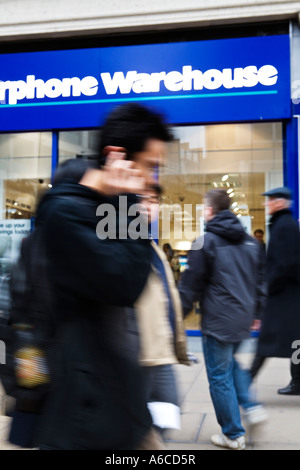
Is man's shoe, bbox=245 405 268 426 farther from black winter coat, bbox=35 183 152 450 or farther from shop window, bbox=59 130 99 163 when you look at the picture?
shop window, bbox=59 130 99 163

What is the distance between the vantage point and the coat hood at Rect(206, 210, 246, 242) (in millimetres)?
3954

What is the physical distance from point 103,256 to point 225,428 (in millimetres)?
2994

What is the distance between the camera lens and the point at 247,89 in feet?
27.3

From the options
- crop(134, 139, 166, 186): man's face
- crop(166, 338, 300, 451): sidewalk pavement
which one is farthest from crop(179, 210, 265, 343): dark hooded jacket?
crop(134, 139, 166, 186): man's face

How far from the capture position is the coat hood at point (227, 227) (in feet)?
13.0

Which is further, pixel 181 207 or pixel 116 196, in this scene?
pixel 181 207

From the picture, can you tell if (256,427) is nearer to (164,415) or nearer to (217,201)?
(217,201)

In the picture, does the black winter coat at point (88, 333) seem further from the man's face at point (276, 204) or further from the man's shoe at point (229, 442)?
the man's face at point (276, 204)

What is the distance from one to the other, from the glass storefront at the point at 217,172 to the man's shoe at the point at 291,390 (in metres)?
2.85

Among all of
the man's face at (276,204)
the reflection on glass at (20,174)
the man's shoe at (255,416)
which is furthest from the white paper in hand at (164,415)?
the reflection on glass at (20,174)

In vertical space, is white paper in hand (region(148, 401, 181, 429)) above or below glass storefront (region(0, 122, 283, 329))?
below

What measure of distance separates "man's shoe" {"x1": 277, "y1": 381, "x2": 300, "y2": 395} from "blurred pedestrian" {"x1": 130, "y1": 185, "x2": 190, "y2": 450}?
10.3 feet

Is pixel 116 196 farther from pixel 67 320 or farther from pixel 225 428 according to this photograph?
pixel 225 428

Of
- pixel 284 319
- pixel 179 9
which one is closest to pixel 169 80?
pixel 179 9
